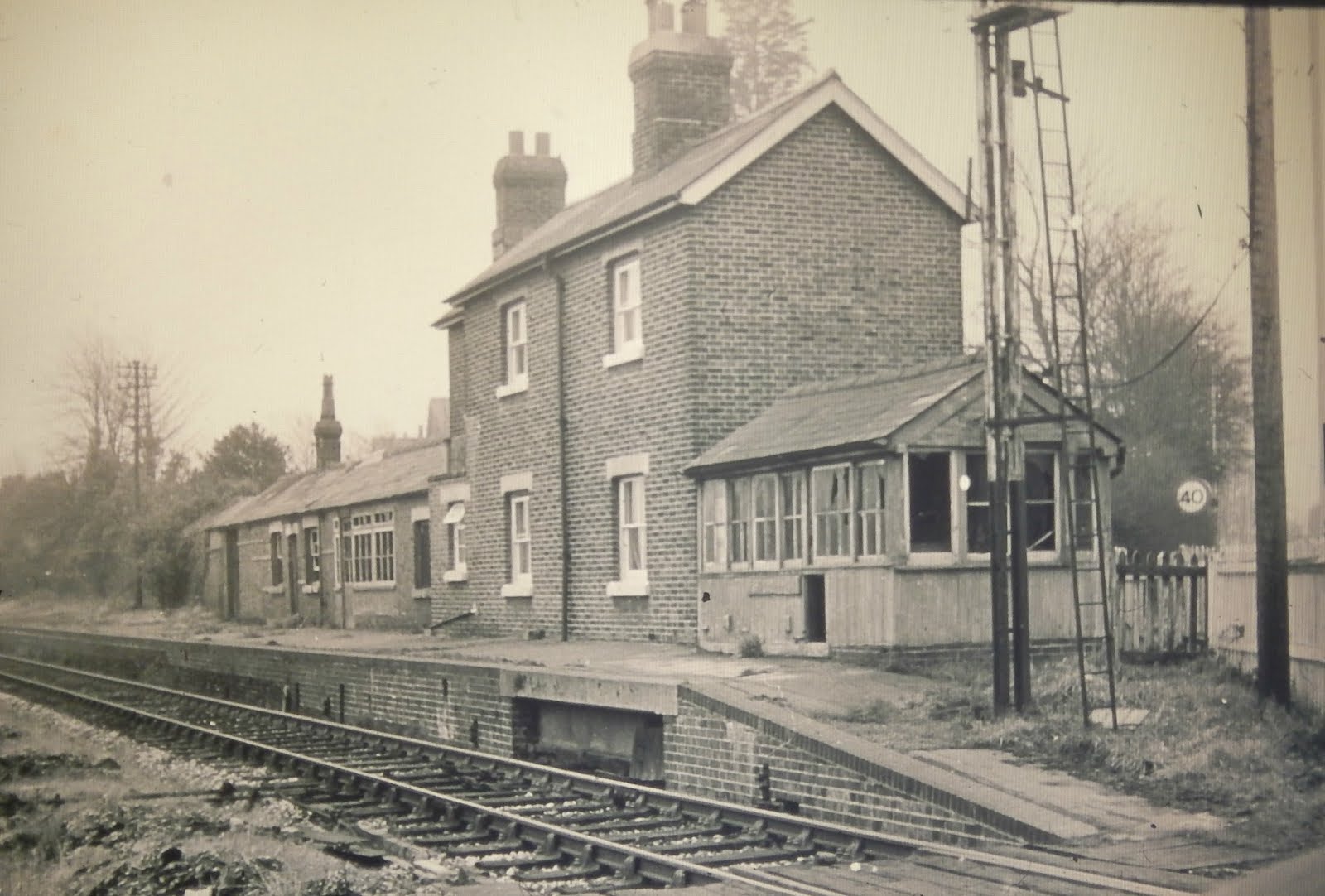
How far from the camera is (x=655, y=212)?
18.6 m

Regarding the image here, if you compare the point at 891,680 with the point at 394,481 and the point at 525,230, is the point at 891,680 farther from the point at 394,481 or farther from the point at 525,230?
the point at 394,481

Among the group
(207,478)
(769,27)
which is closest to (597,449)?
(769,27)

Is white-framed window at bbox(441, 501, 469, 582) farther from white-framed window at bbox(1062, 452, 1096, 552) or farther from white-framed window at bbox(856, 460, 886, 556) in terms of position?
white-framed window at bbox(1062, 452, 1096, 552)

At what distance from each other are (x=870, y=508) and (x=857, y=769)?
540 cm

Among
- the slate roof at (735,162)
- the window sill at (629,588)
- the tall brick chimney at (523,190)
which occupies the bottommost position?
the window sill at (629,588)

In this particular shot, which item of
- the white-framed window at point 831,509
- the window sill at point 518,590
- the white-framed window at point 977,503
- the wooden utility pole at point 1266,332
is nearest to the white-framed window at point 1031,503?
the white-framed window at point 977,503

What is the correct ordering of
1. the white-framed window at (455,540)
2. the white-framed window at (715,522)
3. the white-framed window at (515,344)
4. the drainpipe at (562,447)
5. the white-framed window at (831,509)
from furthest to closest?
the white-framed window at (455,540) → the white-framed window at (515,344) → the drainpipe at (562,447) → the white-framed window at (715,522) → the white-framed window at (831,509)

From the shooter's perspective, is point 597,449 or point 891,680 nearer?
point 891,680

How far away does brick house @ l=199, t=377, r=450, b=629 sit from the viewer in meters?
30.5

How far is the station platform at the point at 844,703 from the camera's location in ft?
28.5

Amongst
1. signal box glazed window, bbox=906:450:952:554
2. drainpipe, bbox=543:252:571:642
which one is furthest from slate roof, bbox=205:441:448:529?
signal box glazed window, bbox=906:450:952:554

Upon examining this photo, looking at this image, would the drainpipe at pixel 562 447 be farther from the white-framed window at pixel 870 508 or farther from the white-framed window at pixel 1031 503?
the white-framed window at pixel 1031 503

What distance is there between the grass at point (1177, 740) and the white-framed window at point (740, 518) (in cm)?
413

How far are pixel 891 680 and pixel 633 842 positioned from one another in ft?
13.8
